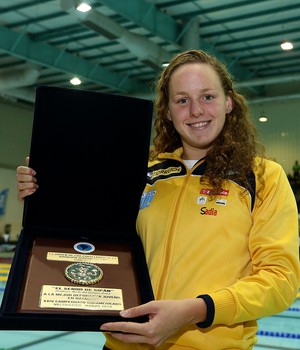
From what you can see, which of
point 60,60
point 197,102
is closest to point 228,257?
point 197,102

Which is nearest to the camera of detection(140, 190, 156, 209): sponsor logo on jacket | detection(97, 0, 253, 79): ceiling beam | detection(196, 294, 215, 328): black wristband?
detection(196, 294, 215, 328): black wristband

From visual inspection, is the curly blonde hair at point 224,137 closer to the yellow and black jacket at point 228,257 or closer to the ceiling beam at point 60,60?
the yellow and black jacket at point 228,257

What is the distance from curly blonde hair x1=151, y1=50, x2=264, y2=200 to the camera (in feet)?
5.71

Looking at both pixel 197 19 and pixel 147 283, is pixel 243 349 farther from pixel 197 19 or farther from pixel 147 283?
pixel 197 19

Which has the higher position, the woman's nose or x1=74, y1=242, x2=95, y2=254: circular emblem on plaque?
the woman's nose

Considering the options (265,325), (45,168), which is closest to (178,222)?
(45,168)

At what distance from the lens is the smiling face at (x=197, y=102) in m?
1.77

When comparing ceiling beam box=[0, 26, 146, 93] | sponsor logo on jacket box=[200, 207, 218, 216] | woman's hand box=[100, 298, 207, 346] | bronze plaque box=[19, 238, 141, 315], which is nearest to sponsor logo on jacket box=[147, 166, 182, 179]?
sponsor logo on jacket box=[200, 207, 218, 216]

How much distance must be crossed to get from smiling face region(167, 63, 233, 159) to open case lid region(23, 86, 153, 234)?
0.46 ft

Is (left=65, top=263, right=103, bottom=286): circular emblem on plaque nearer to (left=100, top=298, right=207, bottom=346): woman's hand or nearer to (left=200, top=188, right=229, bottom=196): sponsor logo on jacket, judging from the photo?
(left=100, top=298, right=207, bottom=346): woman's hand

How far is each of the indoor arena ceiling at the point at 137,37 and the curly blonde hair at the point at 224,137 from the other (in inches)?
274

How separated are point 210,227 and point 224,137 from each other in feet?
1.40

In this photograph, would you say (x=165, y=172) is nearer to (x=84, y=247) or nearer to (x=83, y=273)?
(x=84, y=247)

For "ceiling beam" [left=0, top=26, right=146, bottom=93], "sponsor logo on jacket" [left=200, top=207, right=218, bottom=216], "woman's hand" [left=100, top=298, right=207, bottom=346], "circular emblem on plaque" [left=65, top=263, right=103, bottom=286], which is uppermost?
"ceiling beam" [left=0, top=26, right=146, bottom=93]
